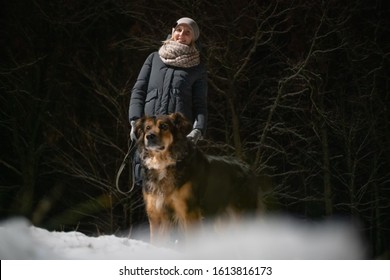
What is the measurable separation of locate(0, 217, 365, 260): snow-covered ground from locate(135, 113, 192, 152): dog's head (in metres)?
0.86

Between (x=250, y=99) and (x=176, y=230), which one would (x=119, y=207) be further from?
(x=176, y=230)

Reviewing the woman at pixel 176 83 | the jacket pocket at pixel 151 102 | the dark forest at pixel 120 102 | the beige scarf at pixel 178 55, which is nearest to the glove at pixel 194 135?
the woman at pixel 176 83

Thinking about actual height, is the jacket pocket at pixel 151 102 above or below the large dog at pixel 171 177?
above

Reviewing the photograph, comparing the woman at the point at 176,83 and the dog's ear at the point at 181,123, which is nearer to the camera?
the dog's ear at the point at 181,123

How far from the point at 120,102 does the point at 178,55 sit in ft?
27.2

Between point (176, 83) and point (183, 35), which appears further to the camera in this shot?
point (183, 35)

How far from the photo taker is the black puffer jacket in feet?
15.1

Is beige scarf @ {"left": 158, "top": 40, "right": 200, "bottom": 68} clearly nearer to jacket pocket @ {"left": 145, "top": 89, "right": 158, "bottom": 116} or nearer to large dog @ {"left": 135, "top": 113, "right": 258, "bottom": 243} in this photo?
jacket pocket @ {"left": 145, "top": 89, "right": 158, "bottom": 116}

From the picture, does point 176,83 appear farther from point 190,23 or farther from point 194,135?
point 190,23

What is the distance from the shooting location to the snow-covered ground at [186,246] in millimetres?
3646

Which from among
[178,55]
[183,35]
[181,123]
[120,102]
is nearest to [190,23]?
[183,35]

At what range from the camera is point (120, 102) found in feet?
41.7

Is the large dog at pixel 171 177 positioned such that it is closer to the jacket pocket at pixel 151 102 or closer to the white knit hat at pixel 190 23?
the jacket pocket at pixel 151 102
